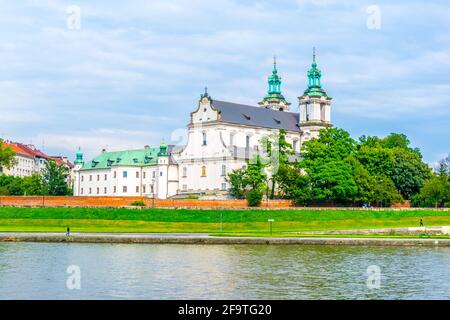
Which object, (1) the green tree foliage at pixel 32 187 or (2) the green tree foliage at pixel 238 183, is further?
(1) the green tree foliage at pixel 32 187

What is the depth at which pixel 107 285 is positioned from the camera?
29422 mm

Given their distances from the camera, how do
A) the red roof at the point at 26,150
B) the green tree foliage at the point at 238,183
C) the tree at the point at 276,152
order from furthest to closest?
the red roof at the point at 26,150 < the green tree foliage at the point at 238,183 < the tree at the point at 276,152

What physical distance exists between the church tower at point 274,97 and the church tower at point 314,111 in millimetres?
8685

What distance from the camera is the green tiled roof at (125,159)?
4580 inches

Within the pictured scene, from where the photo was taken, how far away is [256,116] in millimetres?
111688

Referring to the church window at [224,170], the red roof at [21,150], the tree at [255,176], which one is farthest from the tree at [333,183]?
the red roof at [21,150]

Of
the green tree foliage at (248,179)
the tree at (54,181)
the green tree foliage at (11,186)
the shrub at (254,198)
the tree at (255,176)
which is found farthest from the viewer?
the tree at (54,181)

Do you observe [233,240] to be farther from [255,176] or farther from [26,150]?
[26,150]

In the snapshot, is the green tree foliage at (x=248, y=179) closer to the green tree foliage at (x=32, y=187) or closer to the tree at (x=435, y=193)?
the tree at (x=435, y=193)

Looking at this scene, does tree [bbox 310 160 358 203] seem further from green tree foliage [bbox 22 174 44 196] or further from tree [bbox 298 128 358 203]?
green tree foliage [bbox 22 174 44 196]

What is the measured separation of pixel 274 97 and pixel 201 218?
52239 millimetres

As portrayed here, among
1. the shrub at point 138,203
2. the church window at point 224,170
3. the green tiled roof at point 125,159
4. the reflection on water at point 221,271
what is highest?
the green tiled roof at point 125,159
